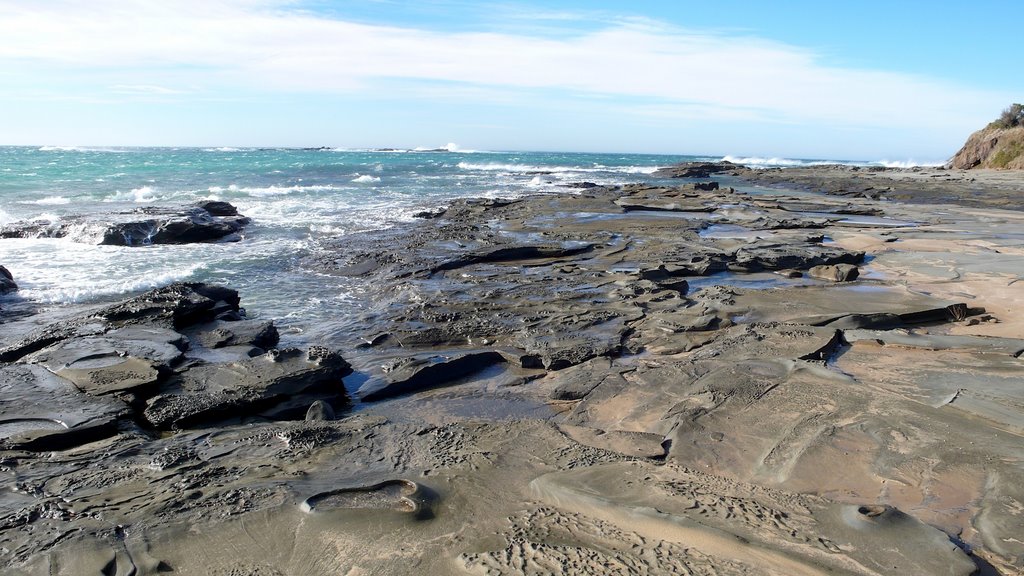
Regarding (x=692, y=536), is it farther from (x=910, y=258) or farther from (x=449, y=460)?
(x=910, y=258)

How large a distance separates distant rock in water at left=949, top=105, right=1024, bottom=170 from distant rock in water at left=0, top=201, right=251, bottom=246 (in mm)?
42488

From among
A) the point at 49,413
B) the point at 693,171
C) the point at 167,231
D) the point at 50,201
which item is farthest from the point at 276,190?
the point at 693,171

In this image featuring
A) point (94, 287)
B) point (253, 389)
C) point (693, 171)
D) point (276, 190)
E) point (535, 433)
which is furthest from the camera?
point (693, 171)

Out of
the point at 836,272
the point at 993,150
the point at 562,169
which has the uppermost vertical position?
the point at 993,150

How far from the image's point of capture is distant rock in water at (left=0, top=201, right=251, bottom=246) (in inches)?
569

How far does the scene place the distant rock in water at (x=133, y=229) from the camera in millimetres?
14461

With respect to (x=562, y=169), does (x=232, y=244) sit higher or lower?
lower

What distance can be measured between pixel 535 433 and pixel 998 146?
47.1 meters

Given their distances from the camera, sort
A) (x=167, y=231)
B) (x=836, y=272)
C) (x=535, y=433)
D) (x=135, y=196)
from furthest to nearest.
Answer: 1. (x=135, y=196)
2. (x=167, y=231)
3. (x=836, y=272)
4. (x=535, y=433)

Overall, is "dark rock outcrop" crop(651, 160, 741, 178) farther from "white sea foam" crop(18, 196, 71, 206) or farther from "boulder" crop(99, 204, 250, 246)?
"white sea foam" crop(18, 196, 71, 206)

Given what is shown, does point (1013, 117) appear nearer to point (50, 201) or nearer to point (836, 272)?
point (836, 272)

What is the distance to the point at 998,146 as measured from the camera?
1549 inches

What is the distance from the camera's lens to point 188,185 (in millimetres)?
31844

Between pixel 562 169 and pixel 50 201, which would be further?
pixel 562 169
